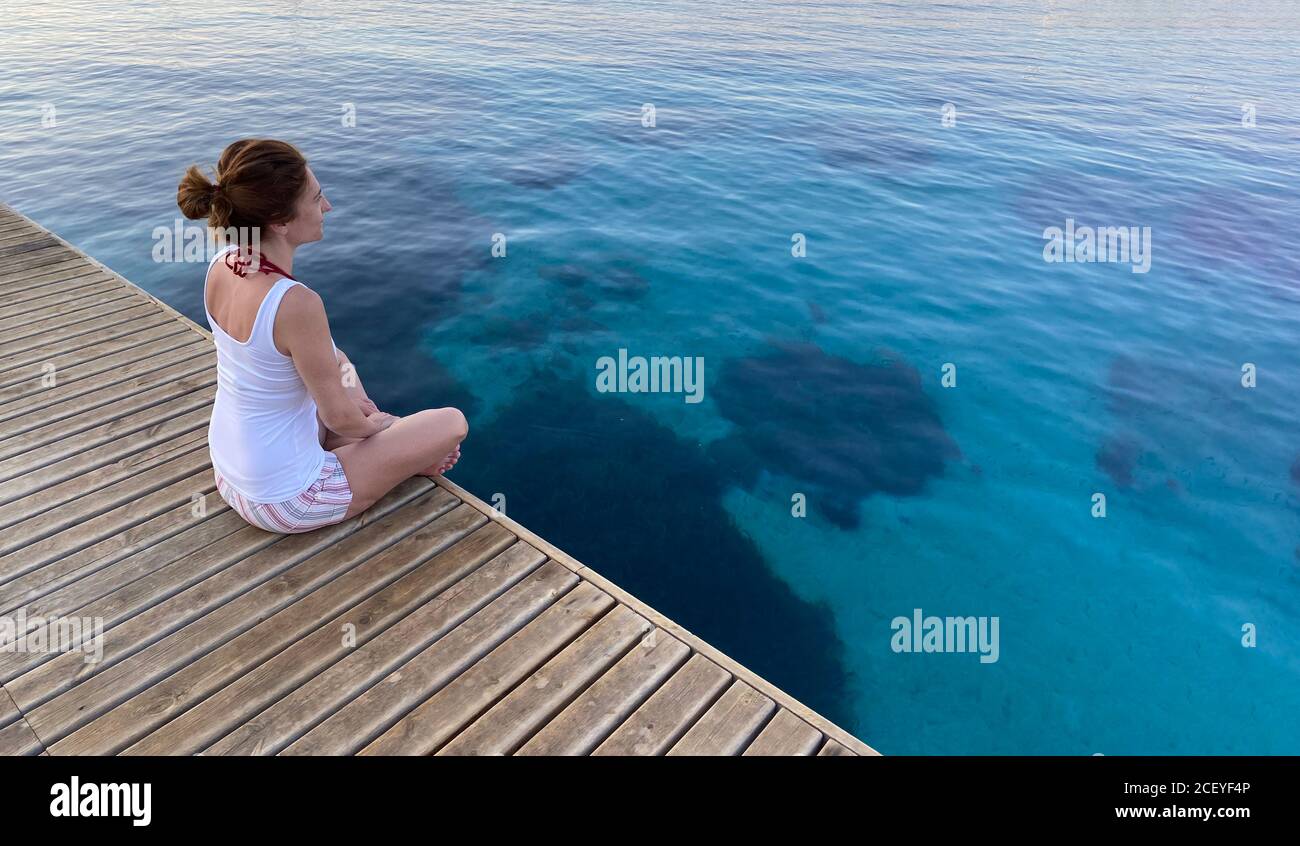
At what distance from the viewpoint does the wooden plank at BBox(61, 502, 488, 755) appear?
3.68 m

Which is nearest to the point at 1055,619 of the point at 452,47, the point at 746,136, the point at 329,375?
the point at 329,375

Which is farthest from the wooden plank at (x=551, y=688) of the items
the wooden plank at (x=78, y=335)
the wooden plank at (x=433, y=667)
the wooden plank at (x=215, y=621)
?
the wooden plank at (x=78, y=335)

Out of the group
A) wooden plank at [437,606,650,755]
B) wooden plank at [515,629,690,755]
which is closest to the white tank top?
wooden plank at [437,606,650,755]

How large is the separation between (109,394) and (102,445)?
33.6 inches

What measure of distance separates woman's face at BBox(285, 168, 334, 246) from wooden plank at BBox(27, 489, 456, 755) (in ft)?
6.42

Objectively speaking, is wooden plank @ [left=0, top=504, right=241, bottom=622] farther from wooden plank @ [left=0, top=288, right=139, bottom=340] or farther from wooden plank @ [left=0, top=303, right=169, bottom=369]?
wooden plank @ [left=0, top=288, right=139, bottom=340]

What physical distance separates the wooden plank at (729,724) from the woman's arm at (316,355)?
2.66m

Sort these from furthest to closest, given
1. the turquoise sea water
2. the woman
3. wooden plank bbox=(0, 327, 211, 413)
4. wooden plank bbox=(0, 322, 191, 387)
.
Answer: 1. wooden plank bbox=(0, 322, 191, 387)
2. the turquoise sea water
3. wooden plank bbox=(0, 327, 211, 413)
4. the woman

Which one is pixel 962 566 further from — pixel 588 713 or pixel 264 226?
pixel 264 226

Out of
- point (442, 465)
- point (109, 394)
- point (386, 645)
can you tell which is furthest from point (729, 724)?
point (109, 394)

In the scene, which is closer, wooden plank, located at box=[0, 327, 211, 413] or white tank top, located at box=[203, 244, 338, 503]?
white tank top, located at box=[203, 244, 338, 503]

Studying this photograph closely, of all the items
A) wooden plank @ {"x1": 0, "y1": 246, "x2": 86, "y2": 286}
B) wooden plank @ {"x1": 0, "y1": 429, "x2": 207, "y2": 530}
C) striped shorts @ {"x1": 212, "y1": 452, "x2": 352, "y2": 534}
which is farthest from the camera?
wooden plank @ {"x1": 0, "y1": 246, "x2": 86, "y2": 286}

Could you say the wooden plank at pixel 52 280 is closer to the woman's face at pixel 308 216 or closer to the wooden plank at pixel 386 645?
the woman's face at pixel 308 216
